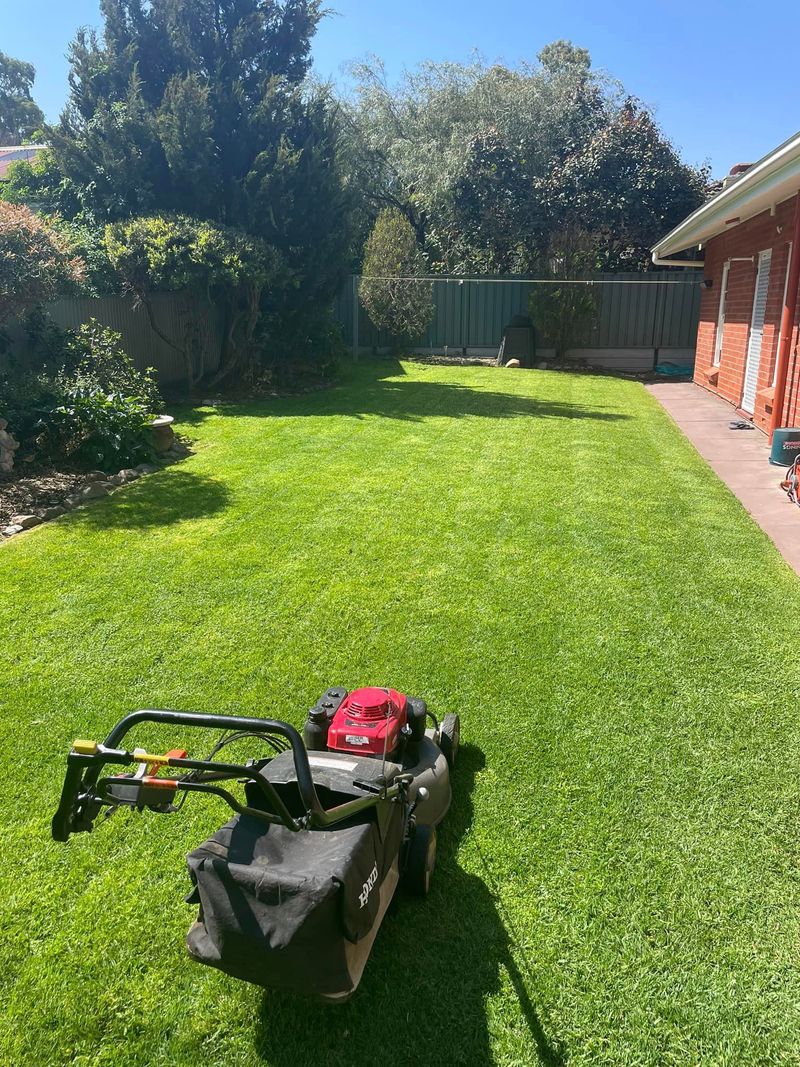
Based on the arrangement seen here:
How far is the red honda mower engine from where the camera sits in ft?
8.70

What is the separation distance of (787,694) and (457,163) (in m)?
18.4

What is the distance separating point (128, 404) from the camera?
26.5 ft

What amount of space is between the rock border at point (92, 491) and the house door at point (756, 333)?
24.4 feet

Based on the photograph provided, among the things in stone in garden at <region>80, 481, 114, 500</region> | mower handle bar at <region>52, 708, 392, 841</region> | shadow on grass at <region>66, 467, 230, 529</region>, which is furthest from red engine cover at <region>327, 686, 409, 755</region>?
stone in garden at <region>80, 481, 114, 500</region>

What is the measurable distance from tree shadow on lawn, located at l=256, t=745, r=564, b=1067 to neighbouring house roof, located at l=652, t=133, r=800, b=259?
6249mm

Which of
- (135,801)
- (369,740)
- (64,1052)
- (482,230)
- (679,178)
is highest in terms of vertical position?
(679,178)

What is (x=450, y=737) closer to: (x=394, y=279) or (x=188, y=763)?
(x=188, y=763)

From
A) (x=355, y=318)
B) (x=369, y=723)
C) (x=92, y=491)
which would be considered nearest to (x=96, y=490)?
(x=92, y=491)

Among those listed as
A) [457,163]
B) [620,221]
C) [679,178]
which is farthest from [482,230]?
[679,178]

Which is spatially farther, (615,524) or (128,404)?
(128,404)

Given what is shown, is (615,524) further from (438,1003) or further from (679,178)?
(679,178)

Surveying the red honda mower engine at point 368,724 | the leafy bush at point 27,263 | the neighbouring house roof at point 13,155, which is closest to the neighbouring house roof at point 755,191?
the red honda mower engine at point 368,724

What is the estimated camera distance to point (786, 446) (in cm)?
778

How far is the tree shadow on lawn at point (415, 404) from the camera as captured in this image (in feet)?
35.1
